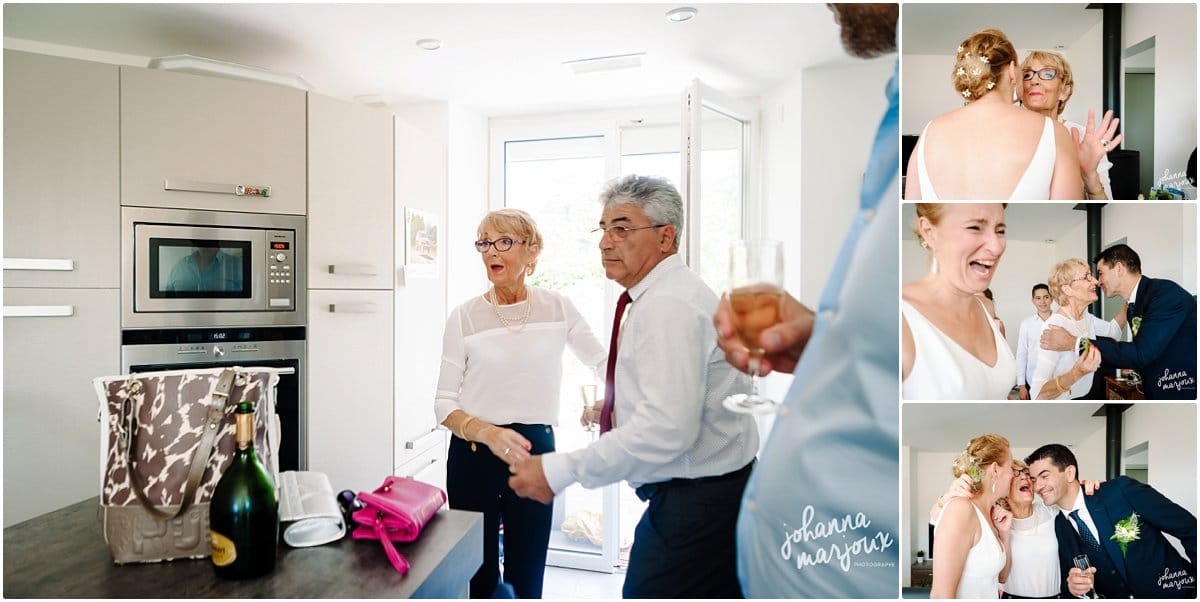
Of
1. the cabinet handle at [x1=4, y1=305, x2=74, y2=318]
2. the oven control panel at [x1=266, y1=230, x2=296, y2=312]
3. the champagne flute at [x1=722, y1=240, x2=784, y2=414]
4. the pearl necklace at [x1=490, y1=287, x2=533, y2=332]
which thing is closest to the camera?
the champagne flute at [x1=722, y1=240, x2=784, y2=414]

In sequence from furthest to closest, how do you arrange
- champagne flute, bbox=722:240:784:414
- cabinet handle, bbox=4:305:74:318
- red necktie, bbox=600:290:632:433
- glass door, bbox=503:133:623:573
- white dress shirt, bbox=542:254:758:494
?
cabinet handle, bbox=4:305:74:318 → glass door, bbox=503:133:623:573 → red necktie, bbox=600:290:632:433 → white dress shirt, bbox=542:254:758:494 → champagne flute, bbox=722:240:784:414

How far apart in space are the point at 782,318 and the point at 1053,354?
0.39 m

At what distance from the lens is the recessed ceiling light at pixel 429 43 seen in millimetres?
1667

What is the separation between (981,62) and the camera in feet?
2.83

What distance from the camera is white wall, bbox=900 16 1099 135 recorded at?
2.85ft

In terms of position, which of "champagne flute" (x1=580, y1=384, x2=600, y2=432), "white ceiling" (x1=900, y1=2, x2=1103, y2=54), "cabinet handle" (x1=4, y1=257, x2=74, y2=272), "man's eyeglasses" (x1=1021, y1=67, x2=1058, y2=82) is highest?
"white ceiling" (x1=900, y1=2, x2=1103, y2=54)

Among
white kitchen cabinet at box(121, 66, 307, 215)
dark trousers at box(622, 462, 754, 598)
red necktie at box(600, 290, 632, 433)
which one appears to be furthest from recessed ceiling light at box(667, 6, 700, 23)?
white kitchen cabinet at box(121, 66, 307, 215)

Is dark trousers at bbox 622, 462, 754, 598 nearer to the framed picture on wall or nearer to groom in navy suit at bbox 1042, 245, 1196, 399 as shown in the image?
groom in navy suit at bbox 1042, 245, 1196, 399

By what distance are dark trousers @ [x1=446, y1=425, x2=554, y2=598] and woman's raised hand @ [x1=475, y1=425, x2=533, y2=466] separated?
65 mm

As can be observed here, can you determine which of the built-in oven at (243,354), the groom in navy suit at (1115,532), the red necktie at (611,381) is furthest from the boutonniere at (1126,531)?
the built-in oven at (243,354)

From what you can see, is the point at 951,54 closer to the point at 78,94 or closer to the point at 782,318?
the point at 782,318

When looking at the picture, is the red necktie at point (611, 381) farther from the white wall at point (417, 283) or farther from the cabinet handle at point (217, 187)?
the cabinet handle at point (217, 187)

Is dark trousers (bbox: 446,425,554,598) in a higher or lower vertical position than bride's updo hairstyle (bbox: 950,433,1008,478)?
lower

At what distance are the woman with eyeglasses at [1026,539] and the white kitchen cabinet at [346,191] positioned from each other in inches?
66.4
